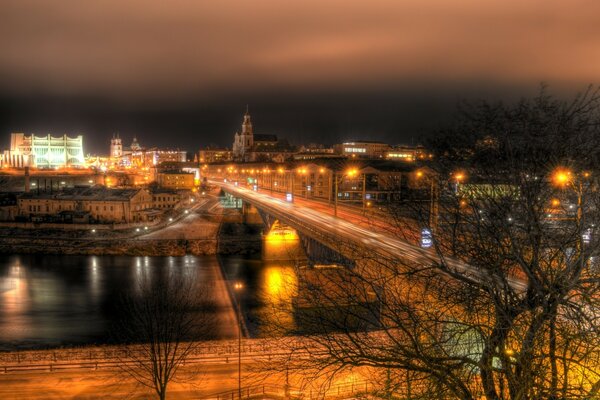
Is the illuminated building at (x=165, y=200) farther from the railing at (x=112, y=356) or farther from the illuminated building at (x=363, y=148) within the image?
the illuminated building at (x=363, y=148)

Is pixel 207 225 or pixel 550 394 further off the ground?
pixel 550 394

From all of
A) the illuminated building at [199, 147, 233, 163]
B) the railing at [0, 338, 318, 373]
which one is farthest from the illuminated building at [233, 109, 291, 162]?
the railing at [0, 338, 318, 373]

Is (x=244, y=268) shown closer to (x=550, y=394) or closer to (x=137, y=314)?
(x=137, y=314)

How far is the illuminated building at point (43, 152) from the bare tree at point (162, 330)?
79.2 m

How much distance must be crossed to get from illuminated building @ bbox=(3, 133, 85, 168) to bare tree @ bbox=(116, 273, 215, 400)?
79.2 m

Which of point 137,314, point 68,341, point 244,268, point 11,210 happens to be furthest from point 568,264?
point 11,210

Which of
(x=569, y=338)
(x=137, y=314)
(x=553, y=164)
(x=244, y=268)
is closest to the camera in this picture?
(x=569, y=338)

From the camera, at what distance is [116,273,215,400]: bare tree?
919 cm

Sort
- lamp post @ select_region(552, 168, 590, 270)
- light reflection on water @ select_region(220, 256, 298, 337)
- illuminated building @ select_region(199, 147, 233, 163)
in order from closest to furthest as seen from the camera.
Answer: lamp post @ select_region(552, 168, 590, 270)
light reflection on water @ select_region(220, 256, 298, 337)
illuminated building @ select_region(199, 147, 233, 163)

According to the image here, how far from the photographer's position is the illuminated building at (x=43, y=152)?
88.1 meters

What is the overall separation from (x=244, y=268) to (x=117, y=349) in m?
14.4

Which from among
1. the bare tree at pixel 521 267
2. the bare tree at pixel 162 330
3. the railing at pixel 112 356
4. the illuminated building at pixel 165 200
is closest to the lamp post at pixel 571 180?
the bare tree at pixel 521 267

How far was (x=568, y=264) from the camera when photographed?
3301 millimetres

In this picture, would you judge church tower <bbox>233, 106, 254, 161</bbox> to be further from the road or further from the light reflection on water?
the road
